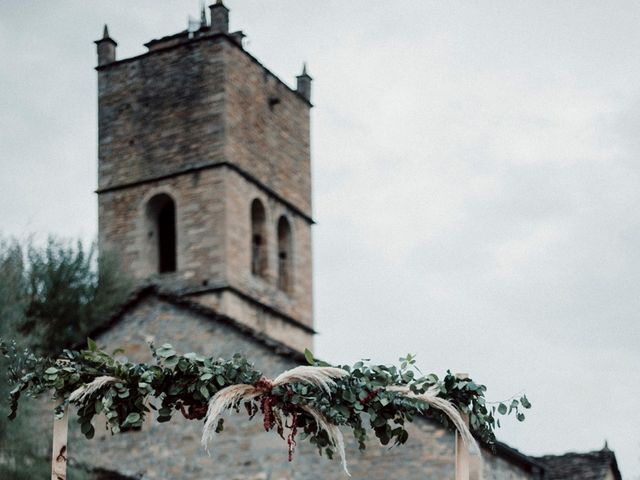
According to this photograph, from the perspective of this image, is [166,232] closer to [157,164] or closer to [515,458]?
[157,164]

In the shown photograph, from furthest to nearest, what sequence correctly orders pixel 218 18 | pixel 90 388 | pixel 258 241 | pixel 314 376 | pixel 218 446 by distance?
pixel 258 241 < pixel 218 18 < pixel 218 446 < pixel 90 388 < pixel 314 376

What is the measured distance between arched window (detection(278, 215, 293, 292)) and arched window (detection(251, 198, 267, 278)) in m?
0.85

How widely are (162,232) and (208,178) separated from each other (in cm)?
190

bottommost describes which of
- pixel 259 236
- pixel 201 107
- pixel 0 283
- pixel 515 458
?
pixel 515 458

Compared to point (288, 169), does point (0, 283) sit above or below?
below

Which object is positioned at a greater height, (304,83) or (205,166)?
(304,83)

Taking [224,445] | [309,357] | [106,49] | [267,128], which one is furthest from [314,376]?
[106,49]

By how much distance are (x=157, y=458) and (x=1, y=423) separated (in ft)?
9.94

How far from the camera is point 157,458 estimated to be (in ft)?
68.0

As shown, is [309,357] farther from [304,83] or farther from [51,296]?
Result: [304,83]

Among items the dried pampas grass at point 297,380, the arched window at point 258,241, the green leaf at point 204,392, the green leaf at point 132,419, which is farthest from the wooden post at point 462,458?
the arched window at point 258,241

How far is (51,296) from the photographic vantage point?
2652 centimetres

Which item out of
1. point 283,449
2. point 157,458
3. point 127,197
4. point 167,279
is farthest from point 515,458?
point 127,197

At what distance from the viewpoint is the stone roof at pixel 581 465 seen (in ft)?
71.6
